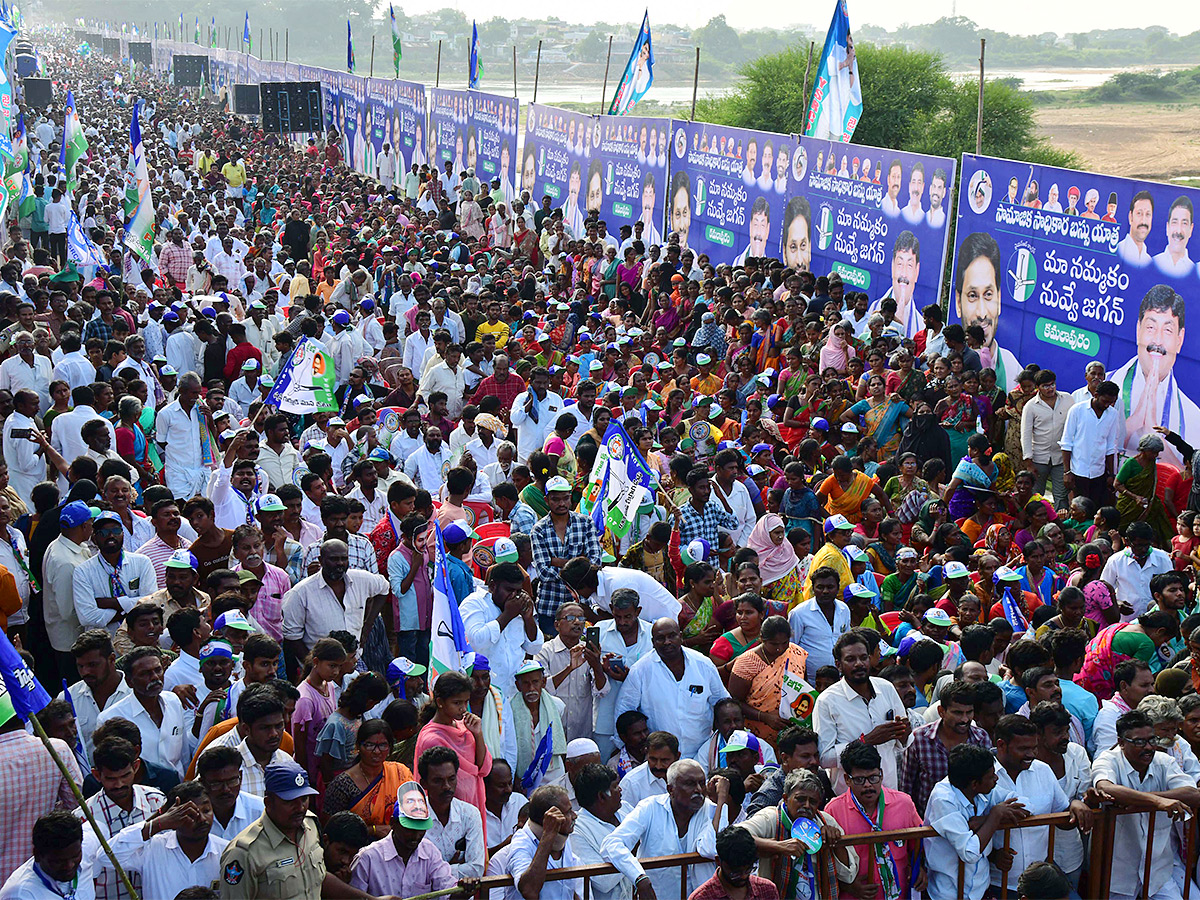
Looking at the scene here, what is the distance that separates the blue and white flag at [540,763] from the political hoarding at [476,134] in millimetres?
21506

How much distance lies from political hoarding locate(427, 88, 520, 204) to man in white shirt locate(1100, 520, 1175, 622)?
20102 mm

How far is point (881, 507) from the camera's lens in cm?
827

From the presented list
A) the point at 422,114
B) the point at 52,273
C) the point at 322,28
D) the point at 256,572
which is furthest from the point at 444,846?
the point at 322,28

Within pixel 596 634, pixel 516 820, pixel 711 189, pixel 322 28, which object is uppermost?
pixel 322 28

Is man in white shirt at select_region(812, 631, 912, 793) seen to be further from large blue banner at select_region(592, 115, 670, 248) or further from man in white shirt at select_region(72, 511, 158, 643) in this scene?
large blue banner at select_region(592, 115, 670, 248)

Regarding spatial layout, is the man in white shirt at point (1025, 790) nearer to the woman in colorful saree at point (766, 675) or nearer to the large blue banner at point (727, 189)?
the woman in colorful saree at point (766, 675)

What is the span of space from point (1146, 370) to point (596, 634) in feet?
21.0

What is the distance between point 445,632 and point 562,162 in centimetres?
1941

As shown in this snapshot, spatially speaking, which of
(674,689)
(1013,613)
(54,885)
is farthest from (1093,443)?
(54,885)

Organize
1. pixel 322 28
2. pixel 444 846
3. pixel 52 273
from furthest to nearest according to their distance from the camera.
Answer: pixel 322 28 → pixel 52 273 → pixel 444 846

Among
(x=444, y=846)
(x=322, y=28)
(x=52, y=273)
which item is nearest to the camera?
(x=444, y=846)

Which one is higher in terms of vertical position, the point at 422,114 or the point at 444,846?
the point at 422,114

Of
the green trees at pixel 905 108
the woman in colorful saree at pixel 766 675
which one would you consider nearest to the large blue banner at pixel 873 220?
the woman in colorful saree at pixel 766 675

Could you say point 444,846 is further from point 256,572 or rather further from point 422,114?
point 422,114
